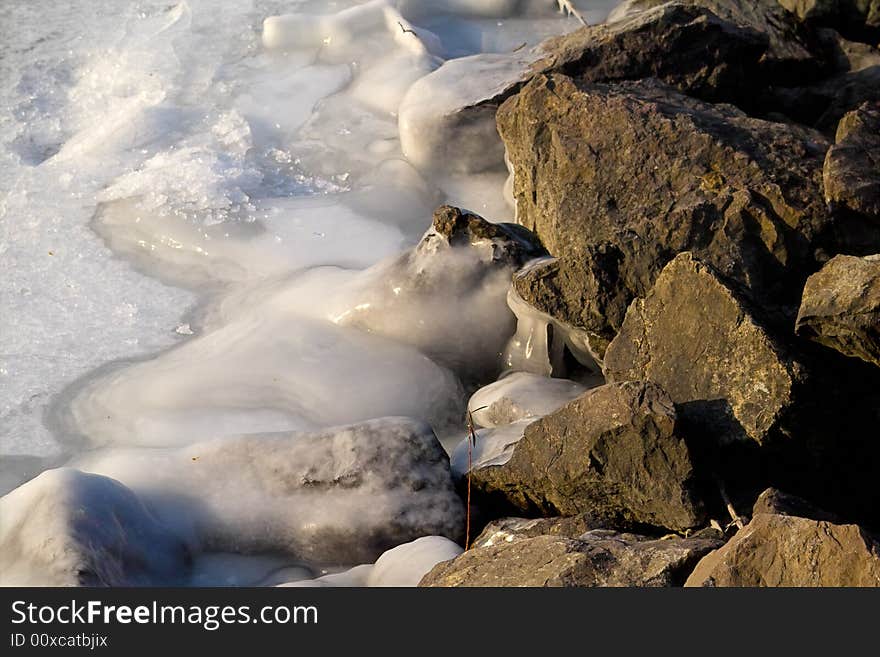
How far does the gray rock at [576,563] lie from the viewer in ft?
6.91

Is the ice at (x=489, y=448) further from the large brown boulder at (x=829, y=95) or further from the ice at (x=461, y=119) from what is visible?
the large brown boulder at (x=829, y=95)

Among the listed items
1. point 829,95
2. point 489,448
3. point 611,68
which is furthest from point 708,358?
point 829,95

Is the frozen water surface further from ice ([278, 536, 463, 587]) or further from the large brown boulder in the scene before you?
the large brown boulder

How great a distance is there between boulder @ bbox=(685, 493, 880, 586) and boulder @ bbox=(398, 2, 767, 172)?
230 cm

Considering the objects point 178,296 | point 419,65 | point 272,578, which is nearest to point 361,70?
point 419,65

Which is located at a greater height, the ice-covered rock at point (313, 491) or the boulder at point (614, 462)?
the boulder at point (614, 462)

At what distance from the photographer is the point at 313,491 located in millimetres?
2846

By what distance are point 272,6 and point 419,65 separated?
122cm

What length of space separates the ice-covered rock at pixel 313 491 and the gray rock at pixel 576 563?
465 mm

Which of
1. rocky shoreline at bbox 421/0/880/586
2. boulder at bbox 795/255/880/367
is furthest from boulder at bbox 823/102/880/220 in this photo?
boulder at bbox 795/255/880/367

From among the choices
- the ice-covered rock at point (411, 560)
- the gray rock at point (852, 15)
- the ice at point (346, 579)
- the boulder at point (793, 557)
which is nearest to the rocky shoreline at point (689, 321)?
the boulder at point (793, 557)

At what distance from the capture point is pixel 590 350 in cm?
320

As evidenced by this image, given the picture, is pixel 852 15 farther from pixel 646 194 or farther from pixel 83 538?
pixel 83 538

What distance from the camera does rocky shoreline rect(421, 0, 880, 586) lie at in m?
2.25
